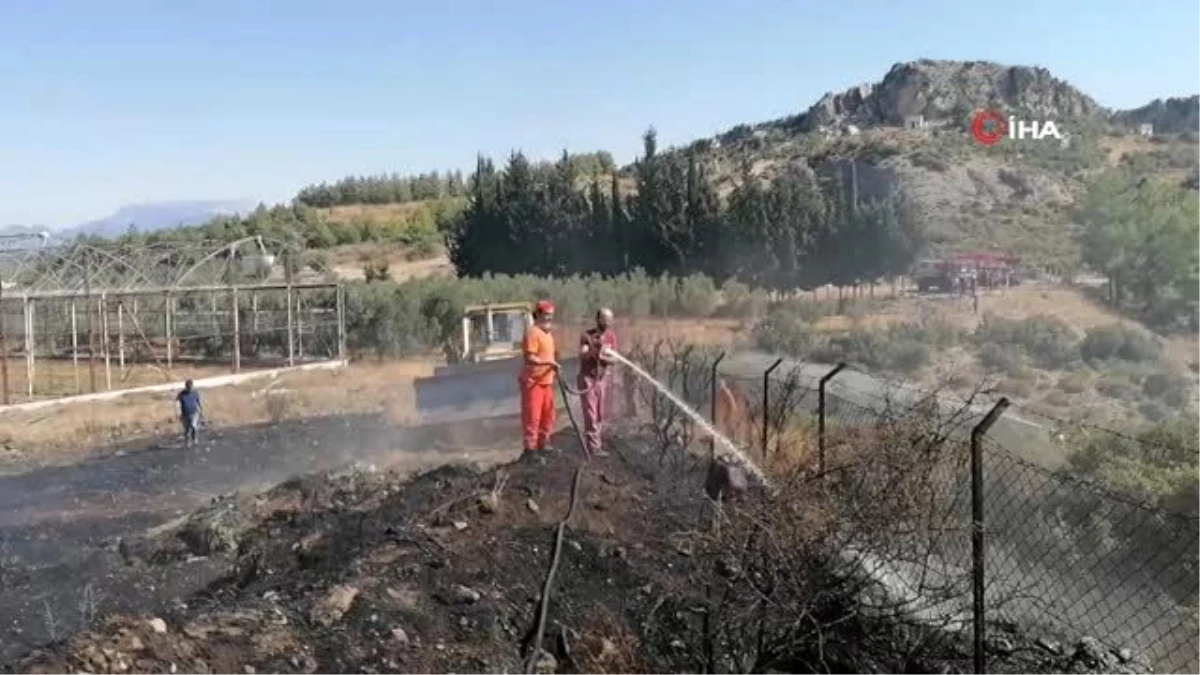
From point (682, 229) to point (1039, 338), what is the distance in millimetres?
23052

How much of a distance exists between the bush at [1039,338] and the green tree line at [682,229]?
Answer: 57.9ft

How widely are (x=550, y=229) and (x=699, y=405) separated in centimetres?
4177

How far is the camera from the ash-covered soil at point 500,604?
6.20 metres

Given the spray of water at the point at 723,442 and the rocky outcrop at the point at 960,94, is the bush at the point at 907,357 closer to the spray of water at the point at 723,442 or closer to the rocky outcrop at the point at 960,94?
the spray of water at the point at 723,442

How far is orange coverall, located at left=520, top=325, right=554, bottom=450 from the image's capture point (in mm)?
12758

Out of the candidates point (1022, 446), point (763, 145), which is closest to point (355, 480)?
point (1022, 446)

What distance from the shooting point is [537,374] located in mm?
12766

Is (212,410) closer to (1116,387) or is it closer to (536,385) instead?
(536,385)

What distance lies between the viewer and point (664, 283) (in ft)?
138

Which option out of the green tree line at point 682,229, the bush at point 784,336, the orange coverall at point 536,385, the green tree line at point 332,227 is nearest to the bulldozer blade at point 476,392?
the orange coverall at point 536,385

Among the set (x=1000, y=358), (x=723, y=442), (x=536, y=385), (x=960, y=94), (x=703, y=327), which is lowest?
(x=1000, y=358)

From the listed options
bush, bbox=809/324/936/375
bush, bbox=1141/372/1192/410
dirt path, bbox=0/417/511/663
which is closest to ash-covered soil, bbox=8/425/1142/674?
dirt path, bbox=0/417/511/663

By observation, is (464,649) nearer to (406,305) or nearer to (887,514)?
(887,514)

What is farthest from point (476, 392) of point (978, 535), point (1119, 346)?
point (1119, 346)
